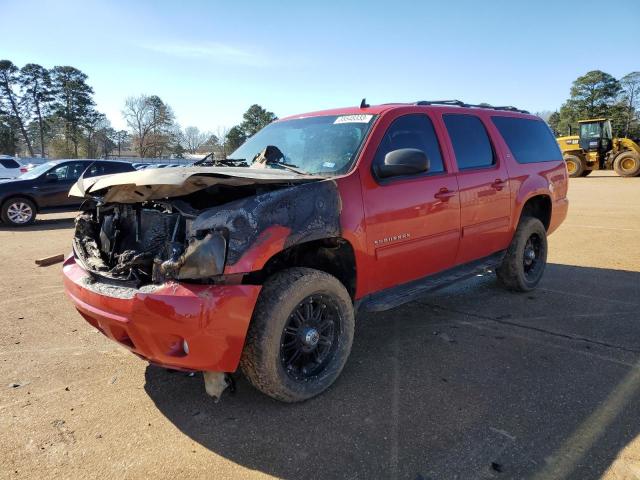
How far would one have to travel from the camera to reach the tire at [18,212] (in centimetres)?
1152

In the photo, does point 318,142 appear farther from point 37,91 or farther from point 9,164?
point 37,91

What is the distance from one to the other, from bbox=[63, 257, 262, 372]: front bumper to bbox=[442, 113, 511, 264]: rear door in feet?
7.91

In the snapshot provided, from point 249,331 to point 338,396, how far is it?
2.57 feet

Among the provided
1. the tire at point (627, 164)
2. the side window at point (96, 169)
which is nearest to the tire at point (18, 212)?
the side window at point (96, 169)

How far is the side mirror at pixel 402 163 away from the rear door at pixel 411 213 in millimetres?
86

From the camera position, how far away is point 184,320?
8.41 ft

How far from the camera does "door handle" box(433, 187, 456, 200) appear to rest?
3965 mm

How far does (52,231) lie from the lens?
10742 mm

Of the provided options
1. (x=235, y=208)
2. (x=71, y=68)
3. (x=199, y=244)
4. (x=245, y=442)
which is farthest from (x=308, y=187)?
(x=71, y=68)

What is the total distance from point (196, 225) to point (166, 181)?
330 mm

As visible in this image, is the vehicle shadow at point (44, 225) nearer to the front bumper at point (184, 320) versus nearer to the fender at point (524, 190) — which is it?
the front bumper at point (184, 320)

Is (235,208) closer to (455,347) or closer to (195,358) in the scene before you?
(195,358)

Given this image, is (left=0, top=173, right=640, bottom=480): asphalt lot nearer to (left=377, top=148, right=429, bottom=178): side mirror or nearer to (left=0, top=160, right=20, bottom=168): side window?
(left=377, top=148, right=429, bottom=178): side mirror

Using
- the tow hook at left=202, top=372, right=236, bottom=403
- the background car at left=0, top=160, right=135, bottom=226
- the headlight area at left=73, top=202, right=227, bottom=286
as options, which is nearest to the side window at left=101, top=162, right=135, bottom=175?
the background car at left=0, top=160, right=135, bottom=226
